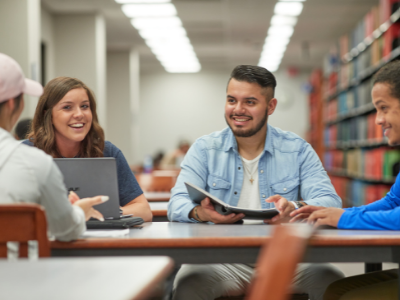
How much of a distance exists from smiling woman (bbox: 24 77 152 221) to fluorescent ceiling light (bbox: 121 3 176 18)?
4758mm

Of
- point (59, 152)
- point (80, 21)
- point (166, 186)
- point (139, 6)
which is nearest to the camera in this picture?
point (59, 152)

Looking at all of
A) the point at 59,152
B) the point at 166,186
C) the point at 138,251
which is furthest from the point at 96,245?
the point at 166,186

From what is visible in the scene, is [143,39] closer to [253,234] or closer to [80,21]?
[80,21]

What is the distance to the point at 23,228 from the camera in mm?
1206

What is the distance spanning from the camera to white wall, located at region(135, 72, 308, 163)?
1336 cm

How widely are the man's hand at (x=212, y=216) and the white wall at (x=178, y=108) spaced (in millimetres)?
11416

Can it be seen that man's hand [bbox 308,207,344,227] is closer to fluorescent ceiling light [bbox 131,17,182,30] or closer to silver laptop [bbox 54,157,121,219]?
silver laptop [bbox 54,157,121,219]

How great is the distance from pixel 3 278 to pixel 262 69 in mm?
1740

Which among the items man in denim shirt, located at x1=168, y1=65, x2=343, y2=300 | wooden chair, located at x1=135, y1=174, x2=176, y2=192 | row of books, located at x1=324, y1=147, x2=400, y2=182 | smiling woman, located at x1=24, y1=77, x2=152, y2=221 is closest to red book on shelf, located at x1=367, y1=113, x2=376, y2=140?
row of books, located at x1=324, y1=147, x2=400, y2=182

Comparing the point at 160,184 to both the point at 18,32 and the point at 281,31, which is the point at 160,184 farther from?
the point at 281,31

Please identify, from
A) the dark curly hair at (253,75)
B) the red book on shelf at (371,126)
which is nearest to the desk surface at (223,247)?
the dark curly hair at (253,75)

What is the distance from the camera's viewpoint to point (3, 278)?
0.88 metres

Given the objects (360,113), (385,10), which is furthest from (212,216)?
(360,113)

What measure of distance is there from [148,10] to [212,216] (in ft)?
18.5
